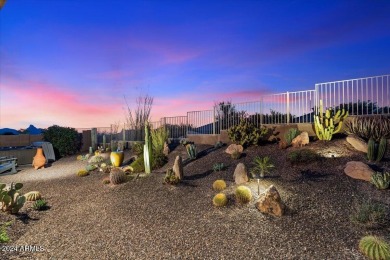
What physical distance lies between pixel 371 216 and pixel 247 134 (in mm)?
7736

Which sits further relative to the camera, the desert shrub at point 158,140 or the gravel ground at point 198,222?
the desert shrub at point 158,140

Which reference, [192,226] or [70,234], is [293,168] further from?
[70,234]

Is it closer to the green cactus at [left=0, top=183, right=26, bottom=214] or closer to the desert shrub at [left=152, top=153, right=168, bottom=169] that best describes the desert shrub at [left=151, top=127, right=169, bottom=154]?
the desert shrub at [left=152, top=153, right=168, bottom=169]

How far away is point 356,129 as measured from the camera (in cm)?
1088

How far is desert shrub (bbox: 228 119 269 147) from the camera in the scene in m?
12.9

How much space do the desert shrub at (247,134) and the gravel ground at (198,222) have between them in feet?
9.98

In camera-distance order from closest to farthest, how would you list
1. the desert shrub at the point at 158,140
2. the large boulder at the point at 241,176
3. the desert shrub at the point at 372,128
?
1. the large boulder at the point at 241,176
2. the desert shrub at the point at 372,128
3. the desert shrub at the point at 158,140

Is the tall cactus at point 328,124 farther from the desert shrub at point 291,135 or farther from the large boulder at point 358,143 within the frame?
the large boulder at point 358,143

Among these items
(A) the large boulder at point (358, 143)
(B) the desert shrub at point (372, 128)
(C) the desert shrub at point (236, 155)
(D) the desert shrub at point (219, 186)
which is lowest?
(D) the desert shrub at point (219, 186)

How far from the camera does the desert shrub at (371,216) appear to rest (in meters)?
5.54

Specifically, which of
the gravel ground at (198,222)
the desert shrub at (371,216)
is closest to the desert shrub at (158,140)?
the gravel ground at (198,222)

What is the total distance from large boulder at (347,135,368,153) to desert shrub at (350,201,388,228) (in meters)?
4.40

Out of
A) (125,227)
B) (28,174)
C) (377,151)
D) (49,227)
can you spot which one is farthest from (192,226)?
(28,174)

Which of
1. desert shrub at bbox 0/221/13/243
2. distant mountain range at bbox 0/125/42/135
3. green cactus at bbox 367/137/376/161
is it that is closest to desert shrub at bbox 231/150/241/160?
green cactus at bbox 367/137/376/161
